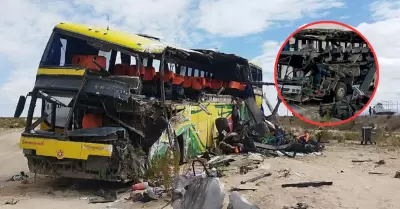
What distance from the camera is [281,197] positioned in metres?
7.65

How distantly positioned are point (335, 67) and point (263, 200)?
4107mm

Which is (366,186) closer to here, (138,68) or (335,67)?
(138,68)

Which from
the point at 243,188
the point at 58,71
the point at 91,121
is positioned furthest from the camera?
the point at 58,71

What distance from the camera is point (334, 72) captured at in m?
3.85

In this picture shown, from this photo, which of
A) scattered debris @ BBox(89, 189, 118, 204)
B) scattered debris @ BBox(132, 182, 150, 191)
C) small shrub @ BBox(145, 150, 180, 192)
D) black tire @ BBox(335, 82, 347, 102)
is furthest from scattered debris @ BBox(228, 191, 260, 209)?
scattered debris @ BBox(89, 189, 118, 204)

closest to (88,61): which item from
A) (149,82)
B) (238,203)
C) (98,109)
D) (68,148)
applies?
(98,109)

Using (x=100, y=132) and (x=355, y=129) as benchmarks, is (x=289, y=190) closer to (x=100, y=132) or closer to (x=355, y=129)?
(x=100, y=132)

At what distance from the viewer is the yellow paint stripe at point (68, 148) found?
900 centimetres

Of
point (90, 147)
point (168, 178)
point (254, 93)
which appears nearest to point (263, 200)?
point (168, 178)

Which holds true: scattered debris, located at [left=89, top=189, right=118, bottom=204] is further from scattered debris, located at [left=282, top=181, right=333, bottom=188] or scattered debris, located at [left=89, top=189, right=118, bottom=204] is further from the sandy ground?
scattered debris, located at [left=282, top=181, right=333, bottom=188]

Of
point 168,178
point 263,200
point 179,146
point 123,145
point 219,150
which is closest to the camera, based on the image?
point 263,200

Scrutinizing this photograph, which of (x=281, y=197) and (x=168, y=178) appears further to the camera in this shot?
(x=168, y=178)

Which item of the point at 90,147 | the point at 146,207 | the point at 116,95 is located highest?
the point at 116,95

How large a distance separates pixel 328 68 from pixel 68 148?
650cm
